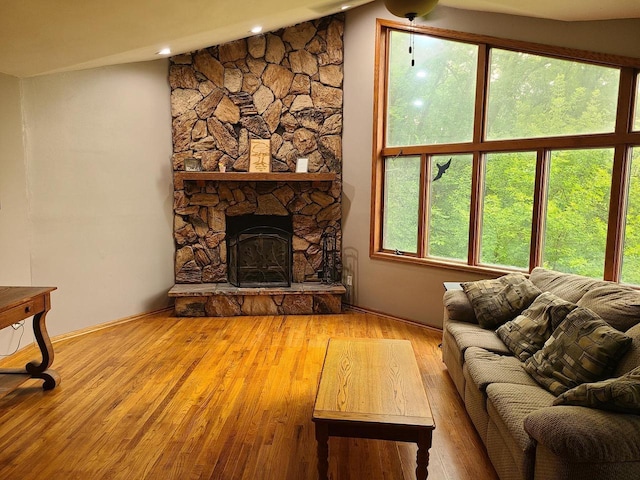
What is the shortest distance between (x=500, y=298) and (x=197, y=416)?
2199 mm

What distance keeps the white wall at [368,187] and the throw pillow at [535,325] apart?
1387 mm

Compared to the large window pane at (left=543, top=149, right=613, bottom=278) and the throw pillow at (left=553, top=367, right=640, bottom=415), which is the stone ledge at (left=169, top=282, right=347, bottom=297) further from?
the throw pillow at (left=553, top=367, right=640, bottom=415)

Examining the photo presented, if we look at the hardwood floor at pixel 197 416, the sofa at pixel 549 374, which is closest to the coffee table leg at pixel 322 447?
the hardwood floor at pixel 197 416

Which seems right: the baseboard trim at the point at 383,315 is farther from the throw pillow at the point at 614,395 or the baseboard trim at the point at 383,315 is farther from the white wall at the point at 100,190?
the throw pillow at the point at 614,395

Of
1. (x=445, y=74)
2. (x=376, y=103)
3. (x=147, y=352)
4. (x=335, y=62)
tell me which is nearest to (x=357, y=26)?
(x=335, y=62)

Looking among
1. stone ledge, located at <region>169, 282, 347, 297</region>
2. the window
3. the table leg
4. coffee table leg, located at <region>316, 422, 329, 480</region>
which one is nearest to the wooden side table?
A: the table leg

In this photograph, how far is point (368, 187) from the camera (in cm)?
514

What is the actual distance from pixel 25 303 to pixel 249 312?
248cm

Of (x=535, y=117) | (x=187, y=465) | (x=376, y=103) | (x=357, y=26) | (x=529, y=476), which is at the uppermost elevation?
(x=357, y=26)

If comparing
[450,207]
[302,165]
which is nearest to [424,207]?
[450,207]

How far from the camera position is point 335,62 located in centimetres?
520

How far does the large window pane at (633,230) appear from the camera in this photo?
337 centimetres

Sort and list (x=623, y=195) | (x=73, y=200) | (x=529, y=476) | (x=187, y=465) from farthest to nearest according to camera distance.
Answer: (x=73, y=200)
(x=623, y=195)
(x=187, y=465)
(x=529, y=476)

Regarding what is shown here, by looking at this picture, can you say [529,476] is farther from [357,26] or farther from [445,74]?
[357,26]
